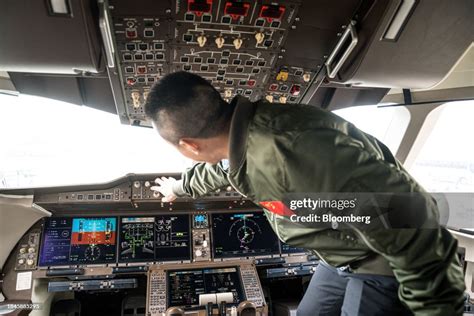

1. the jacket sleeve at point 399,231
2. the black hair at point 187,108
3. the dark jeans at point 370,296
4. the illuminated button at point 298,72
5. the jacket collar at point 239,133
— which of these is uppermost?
the illuminated button at point 298,72

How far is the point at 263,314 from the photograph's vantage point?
8.67 ft

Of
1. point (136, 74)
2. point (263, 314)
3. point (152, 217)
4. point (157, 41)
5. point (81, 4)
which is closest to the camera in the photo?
point (81, 4)

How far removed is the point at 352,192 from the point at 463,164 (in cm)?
230

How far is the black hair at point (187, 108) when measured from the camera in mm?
1214

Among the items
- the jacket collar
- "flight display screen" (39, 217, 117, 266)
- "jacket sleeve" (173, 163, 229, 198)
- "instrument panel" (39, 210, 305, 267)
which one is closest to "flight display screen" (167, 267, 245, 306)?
"instrument panel" (39, 210, 305, 267)

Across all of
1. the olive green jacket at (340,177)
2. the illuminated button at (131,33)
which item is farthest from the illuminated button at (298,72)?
the illuminated button at (131,33)

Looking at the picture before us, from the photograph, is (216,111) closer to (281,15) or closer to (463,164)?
(281,15)

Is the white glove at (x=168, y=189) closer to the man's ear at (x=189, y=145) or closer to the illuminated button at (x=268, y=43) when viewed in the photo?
the man's ear at (x=189, y=145)

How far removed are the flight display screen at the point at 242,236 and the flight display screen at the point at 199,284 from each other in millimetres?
161

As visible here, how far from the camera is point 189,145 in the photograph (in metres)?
1.30

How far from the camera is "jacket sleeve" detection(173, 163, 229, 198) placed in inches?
72.1

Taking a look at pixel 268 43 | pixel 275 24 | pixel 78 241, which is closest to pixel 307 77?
pixel 268 43

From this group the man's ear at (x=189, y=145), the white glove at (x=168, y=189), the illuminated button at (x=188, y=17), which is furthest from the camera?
the white glove at (x=168, y=189)

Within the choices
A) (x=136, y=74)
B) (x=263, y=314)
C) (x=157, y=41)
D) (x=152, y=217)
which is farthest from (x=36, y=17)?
(x=263, y=314)
